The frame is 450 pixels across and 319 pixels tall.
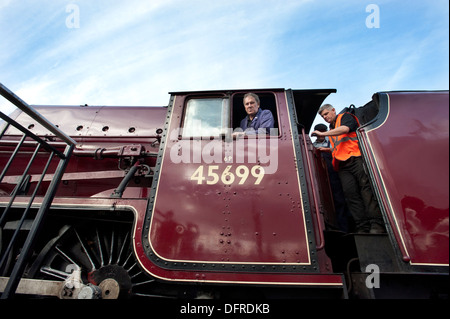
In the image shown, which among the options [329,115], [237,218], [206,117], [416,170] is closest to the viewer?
[416,170]

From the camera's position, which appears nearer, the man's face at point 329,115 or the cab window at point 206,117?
the cab window at point 206,117

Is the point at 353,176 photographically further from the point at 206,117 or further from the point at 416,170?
the point at 206,117

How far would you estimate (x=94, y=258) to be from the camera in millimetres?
2271

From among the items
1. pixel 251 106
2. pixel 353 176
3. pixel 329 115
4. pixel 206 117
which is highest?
pixel 329 115

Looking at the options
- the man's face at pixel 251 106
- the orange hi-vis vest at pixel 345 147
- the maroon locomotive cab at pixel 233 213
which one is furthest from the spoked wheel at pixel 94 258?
the orange hi-vis vest at pixel 345 147

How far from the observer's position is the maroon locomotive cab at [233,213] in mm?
1823

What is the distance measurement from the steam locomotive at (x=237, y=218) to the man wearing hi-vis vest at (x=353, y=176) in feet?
0.77

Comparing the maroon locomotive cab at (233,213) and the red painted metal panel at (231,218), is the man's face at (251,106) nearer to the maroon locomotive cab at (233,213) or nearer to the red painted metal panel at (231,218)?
the maroon locomotive cab at (233,213)

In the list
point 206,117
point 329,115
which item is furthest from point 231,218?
point 329,115

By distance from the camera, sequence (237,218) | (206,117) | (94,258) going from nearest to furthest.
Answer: (237,218) → (94,258) → (206,117)

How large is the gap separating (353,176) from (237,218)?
1.29 metres

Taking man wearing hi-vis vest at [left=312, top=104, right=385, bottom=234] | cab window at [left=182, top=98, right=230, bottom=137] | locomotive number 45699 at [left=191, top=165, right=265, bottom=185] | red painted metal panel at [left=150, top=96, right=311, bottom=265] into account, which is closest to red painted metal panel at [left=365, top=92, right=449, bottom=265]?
man wearing hi-vis vest at [left=312, top=104, right=385, bottom=234]

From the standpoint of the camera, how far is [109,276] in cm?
200

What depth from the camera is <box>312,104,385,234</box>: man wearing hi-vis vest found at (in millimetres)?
2199
